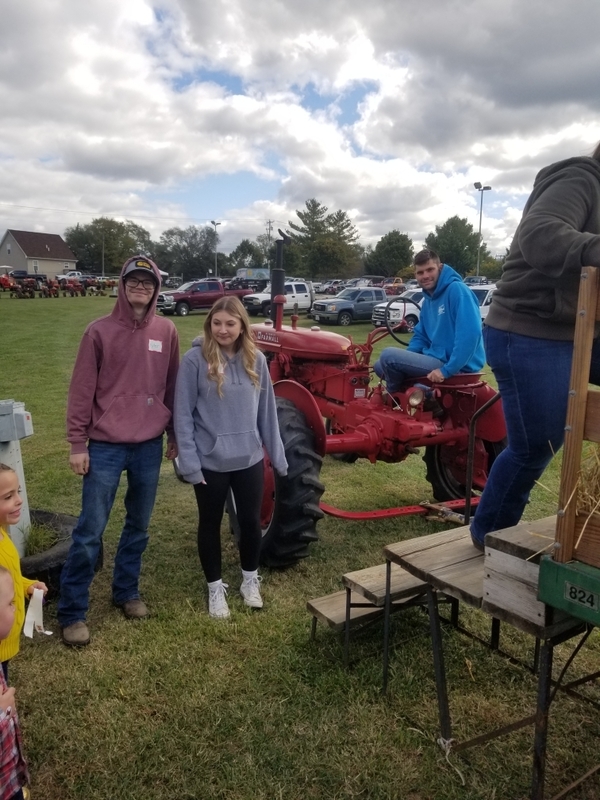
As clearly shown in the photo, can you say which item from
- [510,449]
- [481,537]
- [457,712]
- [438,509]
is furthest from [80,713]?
[438,509]

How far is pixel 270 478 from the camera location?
3955mm

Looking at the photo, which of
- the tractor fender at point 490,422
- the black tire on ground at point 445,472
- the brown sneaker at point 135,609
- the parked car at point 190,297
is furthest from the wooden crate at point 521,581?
the parked car at point 190,297

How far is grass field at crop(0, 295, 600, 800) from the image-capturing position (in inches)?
86.1

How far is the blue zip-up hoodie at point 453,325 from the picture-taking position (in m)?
4.03

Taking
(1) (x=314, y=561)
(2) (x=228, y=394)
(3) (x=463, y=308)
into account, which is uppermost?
(3) (x=463, y=308)

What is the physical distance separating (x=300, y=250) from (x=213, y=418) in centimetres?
6304

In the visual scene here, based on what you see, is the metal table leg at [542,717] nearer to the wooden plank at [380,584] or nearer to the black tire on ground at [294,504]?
the wooden plank at [380,584]


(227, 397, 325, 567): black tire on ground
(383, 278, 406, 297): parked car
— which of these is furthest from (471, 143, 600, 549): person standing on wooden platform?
(383, 278, 406, 297): parked car

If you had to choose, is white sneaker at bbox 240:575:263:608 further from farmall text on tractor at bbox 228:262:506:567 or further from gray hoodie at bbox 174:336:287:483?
gray hoodie at bbox 174:336:287:483

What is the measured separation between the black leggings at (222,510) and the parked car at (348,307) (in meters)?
21.2

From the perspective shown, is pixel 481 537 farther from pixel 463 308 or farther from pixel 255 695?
pixel 463 308

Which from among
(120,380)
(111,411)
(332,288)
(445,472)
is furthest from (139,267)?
(332,288)

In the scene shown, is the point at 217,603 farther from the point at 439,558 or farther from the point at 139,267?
the point at 139,267

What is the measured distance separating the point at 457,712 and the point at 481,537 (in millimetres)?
762
